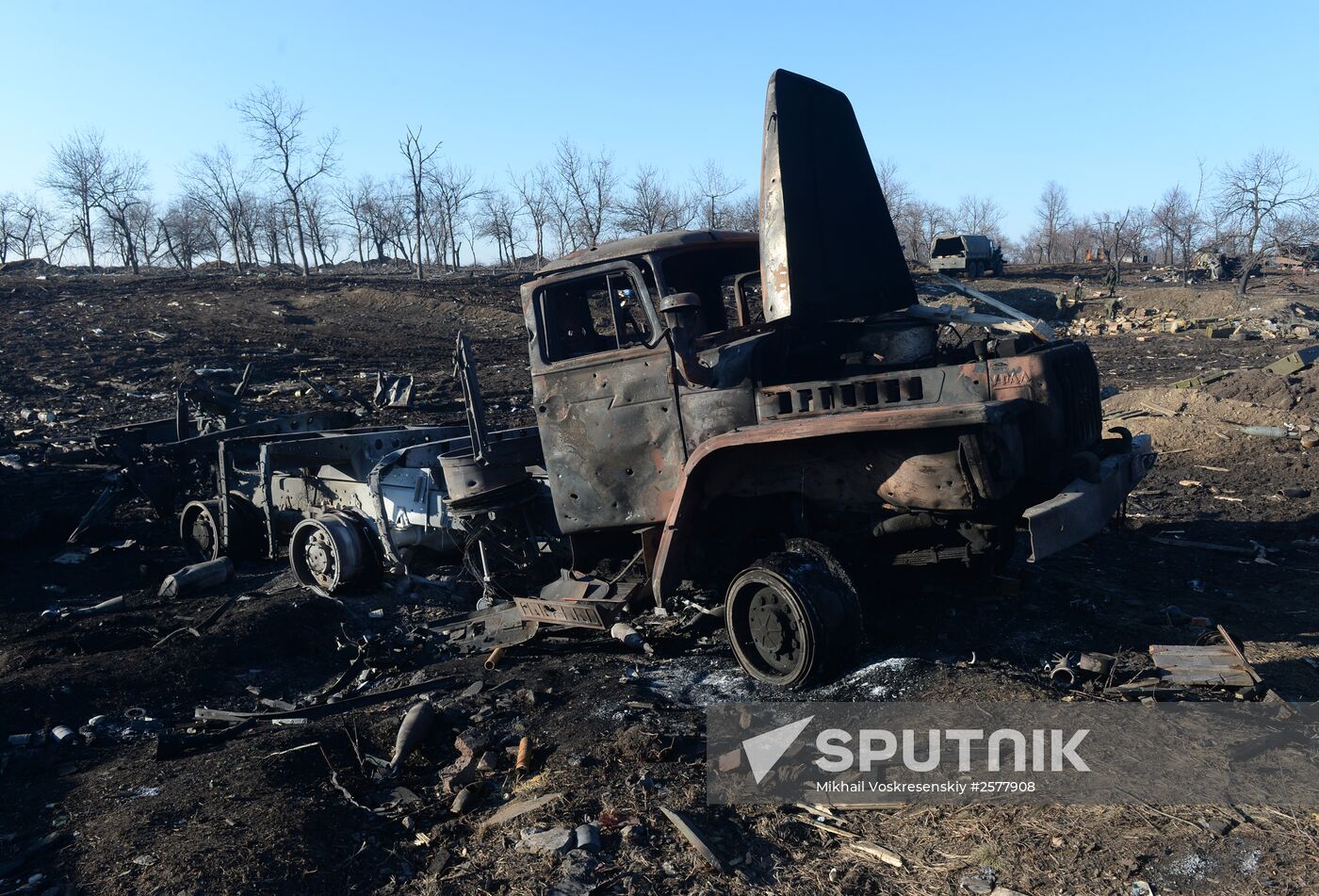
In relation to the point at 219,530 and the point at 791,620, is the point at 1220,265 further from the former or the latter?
the point at 791,620

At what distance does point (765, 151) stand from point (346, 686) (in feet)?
14.3

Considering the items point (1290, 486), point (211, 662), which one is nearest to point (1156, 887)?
point (211, 662)

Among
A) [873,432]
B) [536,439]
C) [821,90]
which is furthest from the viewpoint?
[536,439]

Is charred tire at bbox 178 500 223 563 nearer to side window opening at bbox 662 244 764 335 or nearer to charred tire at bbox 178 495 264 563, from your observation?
charred tire at bbox 178 495 264 563

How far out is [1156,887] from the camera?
3088 mm

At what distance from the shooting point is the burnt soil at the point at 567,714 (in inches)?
134

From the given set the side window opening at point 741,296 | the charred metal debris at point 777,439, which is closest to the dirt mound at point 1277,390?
the charred metal debris at point 777,439

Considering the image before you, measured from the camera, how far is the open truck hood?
558cm

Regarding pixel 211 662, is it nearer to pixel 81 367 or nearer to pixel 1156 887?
pixel 1156 887

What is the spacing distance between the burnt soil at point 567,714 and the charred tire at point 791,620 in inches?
6.9

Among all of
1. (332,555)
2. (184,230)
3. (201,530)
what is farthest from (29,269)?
(332,555)

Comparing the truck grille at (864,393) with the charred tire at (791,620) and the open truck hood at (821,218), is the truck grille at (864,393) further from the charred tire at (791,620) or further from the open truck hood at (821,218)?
the charred tire at (791,620)

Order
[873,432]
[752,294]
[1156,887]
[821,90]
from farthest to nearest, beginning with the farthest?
[752,294]
[821,90]
[873,432]
[1156,887]

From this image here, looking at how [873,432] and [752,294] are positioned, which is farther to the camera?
[752,294]
